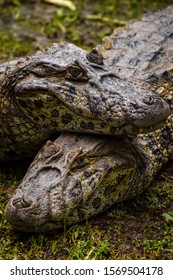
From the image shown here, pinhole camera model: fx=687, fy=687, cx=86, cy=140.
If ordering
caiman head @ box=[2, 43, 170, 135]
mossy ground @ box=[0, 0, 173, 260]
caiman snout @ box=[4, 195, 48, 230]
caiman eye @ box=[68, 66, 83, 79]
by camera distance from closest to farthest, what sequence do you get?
caiman snout @ box=[4, 195, 48, 230], mossy ground @ box=[0, 0, 173, 260], caiman head @ box=[2, 43, 170, 135], caiman eye @ box=[68, 66, 83, 79]

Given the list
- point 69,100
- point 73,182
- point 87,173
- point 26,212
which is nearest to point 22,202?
point 26,212

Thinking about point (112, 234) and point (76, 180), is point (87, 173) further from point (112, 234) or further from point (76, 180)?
point (112, 234)

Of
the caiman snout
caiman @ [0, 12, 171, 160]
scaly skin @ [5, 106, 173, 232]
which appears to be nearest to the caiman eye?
caiman @ [0, 12, 171, 160]

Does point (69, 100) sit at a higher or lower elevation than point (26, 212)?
higher

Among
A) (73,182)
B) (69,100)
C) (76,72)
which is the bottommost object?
(73,182)

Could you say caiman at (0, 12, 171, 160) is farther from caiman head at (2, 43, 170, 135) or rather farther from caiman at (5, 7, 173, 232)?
caiman at (5, 7, 173, 232)

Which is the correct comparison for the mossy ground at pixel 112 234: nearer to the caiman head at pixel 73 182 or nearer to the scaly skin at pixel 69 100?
the caiman head at pixel 73 182

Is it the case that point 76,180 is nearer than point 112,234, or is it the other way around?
point 76,180
